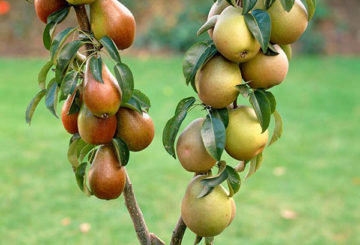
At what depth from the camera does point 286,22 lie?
2.90 ft

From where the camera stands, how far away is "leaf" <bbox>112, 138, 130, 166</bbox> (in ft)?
3.14

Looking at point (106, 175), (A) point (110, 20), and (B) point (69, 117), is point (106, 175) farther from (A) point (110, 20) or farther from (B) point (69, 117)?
(A) point (110, 20)

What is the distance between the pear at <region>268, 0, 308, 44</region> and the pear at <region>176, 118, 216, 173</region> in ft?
0.69

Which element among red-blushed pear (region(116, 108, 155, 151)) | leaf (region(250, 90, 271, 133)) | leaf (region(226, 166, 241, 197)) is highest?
leaf (region(250, 90, 271, 133))

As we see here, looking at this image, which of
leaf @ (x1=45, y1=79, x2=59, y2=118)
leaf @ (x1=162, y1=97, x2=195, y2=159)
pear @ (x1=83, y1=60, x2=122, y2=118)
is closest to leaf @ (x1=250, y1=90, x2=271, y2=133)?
leaf @ (x1=162, y1=97, x2=195, y2=159)

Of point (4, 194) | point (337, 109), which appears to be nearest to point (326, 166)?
point (337, 109)

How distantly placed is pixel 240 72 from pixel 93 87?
0.85ft

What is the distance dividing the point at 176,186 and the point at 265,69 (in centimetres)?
244

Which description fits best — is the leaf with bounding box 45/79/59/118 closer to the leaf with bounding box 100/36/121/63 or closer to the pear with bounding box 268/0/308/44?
the leaf with bounding box 100/36/121/63

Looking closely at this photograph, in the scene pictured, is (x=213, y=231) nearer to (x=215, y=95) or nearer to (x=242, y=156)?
(x=242, y=156)

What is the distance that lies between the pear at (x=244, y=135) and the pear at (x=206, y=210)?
0.30 feet

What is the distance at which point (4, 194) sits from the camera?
3.14m

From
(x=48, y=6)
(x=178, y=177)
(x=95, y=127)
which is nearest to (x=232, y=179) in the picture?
(x=95, y=127)

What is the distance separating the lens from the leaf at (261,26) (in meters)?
0.83
